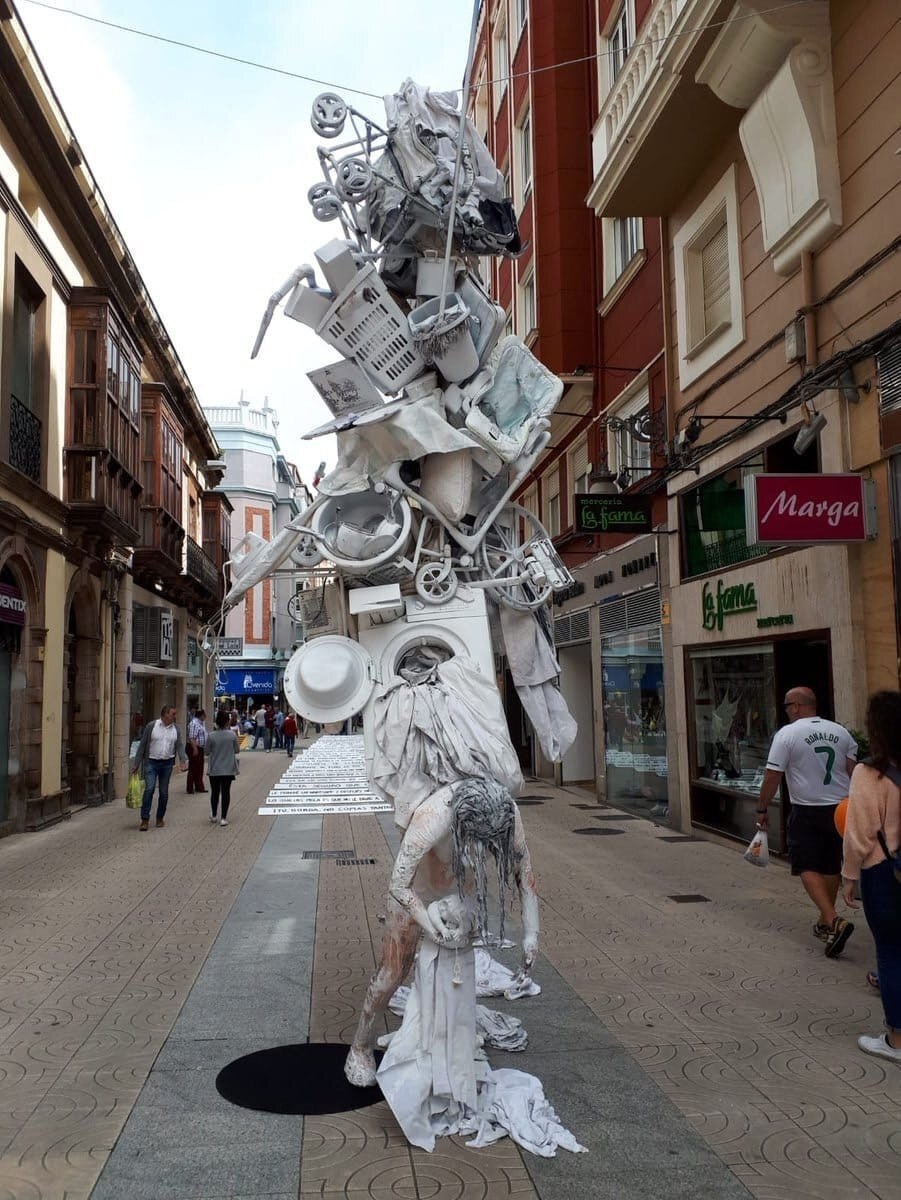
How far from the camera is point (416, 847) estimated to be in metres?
4.05

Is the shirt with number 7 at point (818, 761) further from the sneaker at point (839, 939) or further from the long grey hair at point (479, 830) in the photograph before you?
the long grey hair at point (479, 830)

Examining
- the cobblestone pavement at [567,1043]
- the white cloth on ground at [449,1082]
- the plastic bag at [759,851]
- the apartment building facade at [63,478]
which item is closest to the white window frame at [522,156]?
the apartment building facade at [63,478]

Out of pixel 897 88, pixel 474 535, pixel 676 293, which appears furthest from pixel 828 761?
pixel 676 293

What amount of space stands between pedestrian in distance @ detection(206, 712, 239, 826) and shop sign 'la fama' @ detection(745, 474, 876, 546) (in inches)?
342

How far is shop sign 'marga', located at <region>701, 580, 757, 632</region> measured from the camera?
414 inches

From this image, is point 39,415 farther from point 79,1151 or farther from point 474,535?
point 79,1151

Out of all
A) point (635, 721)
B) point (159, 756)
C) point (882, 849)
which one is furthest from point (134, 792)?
point (882, 849)

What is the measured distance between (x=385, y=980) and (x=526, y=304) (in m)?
18.6

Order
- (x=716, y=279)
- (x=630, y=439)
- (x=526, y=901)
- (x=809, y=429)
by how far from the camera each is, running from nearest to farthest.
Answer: (x=526, y=901) → (x=809, y=429) → (x=716, y=279) → (x=630, y=439)

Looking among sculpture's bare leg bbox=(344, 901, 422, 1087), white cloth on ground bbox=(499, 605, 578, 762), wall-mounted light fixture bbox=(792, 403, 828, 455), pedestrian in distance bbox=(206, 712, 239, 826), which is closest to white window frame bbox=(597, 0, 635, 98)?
wall-mounted light fixture bbox=(792, 403, 828, 455)

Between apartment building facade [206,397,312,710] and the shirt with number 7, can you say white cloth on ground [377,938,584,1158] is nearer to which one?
the shirt with number 7

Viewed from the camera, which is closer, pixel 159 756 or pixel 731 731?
pixel 731 731

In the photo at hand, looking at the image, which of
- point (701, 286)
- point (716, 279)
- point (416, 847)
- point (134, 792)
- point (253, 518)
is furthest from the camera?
point (253, 518)

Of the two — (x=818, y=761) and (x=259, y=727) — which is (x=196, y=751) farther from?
(x=259, y=727)
